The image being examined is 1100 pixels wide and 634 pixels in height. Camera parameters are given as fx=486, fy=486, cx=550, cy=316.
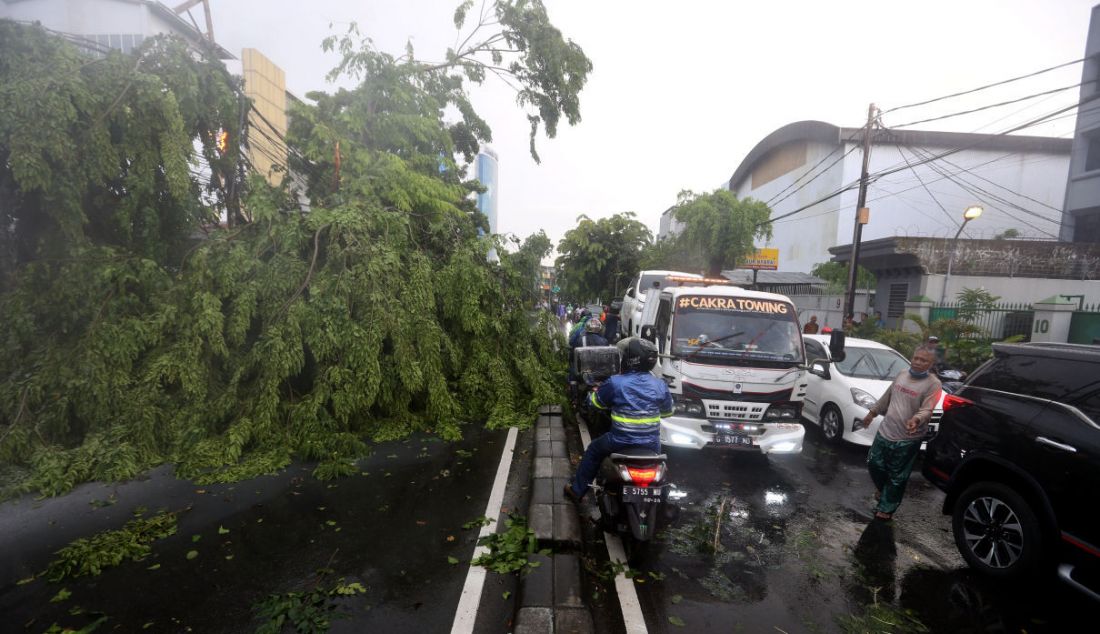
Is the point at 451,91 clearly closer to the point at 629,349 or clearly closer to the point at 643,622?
the point at 629,349

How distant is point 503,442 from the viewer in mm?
6941

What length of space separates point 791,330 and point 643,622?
4.68m

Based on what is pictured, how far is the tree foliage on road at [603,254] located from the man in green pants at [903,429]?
20200 millimetres

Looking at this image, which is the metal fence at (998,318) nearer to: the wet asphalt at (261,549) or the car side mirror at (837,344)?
the car side mirror at (837,344)

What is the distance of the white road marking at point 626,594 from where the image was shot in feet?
10.8

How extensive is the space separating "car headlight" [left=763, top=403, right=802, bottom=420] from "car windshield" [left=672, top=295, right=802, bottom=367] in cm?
54

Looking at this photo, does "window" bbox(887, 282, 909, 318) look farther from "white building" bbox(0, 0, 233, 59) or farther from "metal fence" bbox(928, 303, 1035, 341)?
"white building" bbox(0, 0, 233, 59)

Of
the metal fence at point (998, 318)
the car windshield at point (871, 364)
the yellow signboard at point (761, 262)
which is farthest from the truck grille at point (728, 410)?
the yellow signboard at point (761, 262)

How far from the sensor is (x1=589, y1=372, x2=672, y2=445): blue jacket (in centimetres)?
410

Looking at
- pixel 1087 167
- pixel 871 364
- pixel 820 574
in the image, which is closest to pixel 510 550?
pixel 820 574

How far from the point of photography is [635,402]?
13.4 feet

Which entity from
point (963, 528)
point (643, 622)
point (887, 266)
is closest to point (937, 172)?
point (887, 266)

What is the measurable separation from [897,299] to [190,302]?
22.5 metres

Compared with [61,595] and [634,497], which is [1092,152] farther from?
[61,595]
